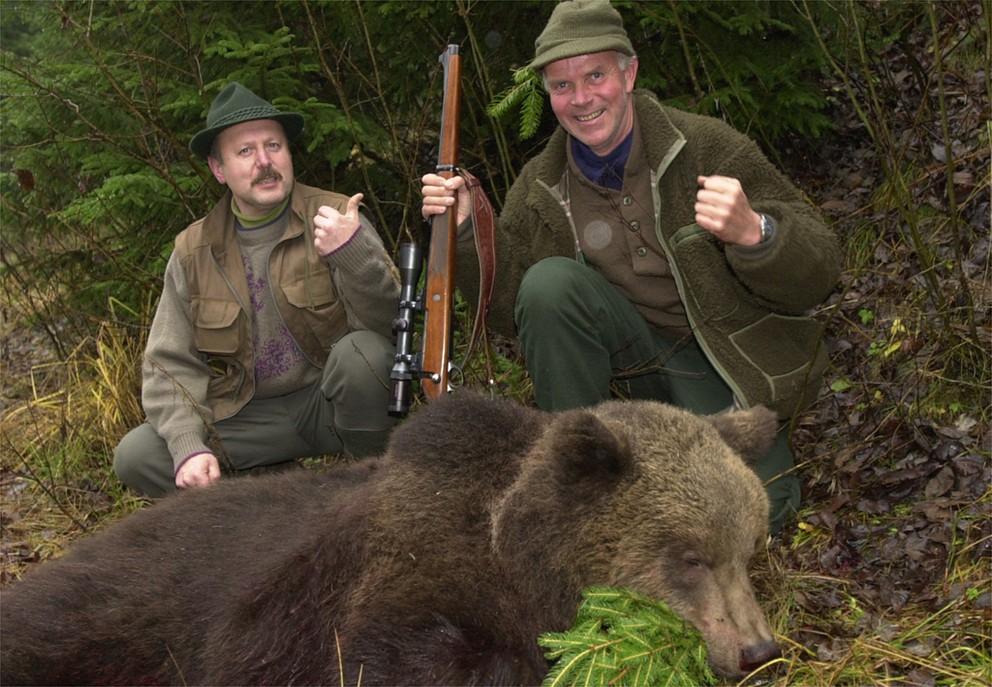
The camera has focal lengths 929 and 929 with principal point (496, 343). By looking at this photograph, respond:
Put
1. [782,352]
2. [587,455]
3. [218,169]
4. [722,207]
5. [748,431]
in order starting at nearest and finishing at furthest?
[587,455], [748,431], [722,207], [782,352], [218,169]

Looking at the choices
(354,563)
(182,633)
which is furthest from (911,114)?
(182,633)

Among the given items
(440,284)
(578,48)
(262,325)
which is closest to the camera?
(578,48)

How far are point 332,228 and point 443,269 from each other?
27.0 inches

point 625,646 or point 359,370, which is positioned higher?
point 359,370

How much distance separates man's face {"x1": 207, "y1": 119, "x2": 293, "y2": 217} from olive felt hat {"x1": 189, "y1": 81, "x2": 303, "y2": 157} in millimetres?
84

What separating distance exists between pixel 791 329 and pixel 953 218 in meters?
1.04

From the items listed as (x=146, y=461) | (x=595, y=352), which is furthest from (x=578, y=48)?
(x=146, y=461)

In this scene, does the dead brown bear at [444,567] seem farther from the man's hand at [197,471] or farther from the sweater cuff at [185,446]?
the sweater cuff at [185,446]

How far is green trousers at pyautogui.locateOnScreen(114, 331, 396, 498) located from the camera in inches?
214

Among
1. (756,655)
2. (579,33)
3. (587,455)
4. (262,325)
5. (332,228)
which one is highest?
(579,33)

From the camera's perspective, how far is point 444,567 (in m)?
3.34

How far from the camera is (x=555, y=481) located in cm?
338

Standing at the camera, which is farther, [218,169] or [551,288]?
[218,169]

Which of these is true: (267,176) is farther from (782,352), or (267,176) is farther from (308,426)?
(782,352)
